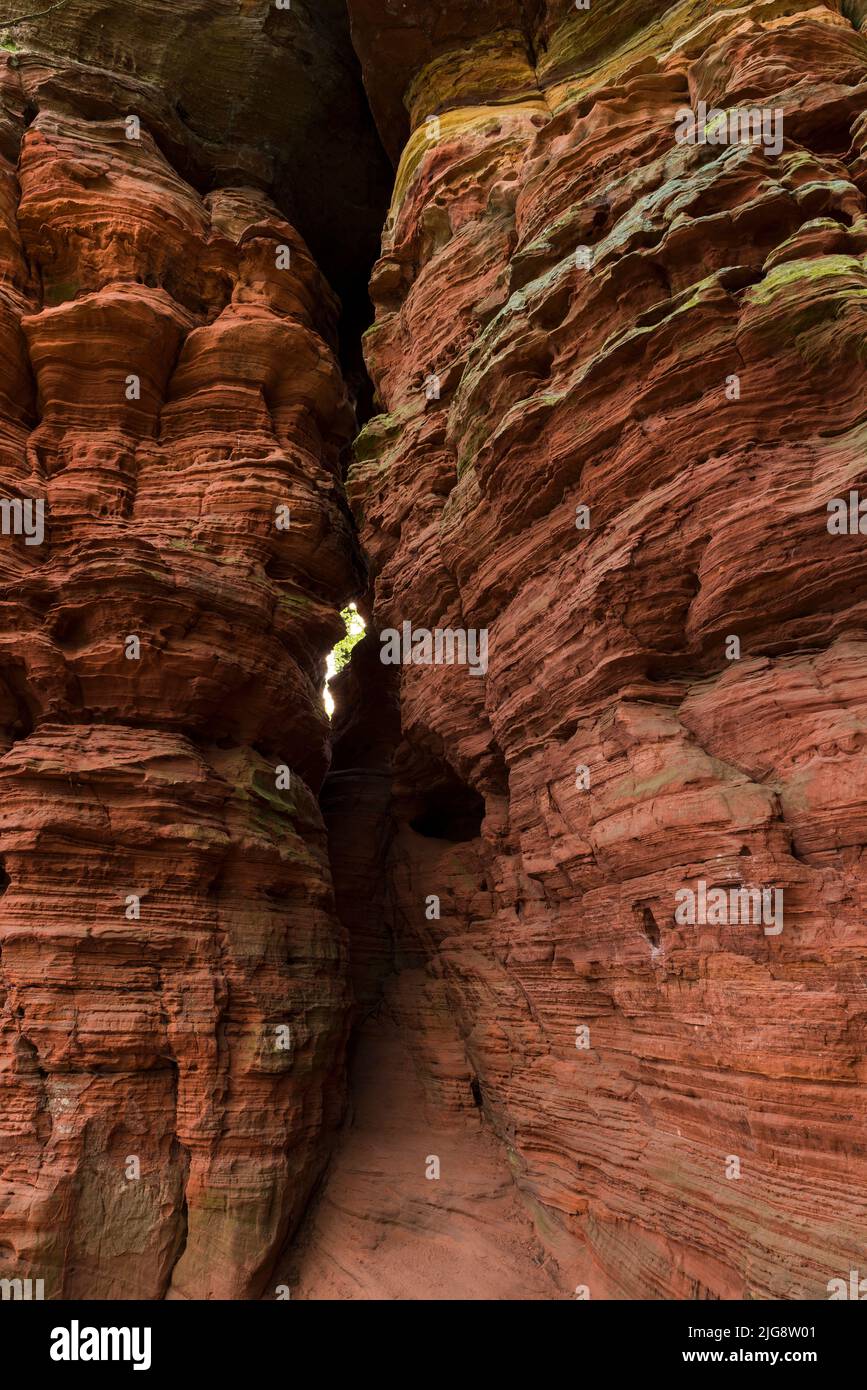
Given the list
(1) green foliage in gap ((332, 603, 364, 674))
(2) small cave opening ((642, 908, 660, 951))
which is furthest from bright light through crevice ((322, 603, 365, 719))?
(2) small cave opening ((642, 908, 660, 951))

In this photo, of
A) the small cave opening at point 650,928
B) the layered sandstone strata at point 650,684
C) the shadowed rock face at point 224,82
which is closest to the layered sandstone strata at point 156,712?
the shadowed rock face at point 224,82

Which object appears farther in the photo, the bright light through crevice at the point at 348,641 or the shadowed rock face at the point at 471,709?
the bright light through crevice at the point at 348,641

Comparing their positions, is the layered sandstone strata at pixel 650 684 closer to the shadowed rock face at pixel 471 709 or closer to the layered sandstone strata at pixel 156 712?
the shadowed rock face at pixel 471 709

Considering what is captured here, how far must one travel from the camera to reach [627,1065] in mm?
9047

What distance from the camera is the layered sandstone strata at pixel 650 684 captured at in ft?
22.4

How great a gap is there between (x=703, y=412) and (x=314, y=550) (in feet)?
28.3

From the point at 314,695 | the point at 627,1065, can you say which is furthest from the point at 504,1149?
the point at 314,695

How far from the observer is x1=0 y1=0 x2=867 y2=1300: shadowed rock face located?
7.46 metres

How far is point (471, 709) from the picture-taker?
13234 mm

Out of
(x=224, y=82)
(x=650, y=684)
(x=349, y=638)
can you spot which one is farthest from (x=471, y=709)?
(x=224, y=82)

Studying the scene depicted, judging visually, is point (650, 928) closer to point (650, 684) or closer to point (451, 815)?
point (650, 684)

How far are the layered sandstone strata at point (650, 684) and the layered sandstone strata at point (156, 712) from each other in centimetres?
209

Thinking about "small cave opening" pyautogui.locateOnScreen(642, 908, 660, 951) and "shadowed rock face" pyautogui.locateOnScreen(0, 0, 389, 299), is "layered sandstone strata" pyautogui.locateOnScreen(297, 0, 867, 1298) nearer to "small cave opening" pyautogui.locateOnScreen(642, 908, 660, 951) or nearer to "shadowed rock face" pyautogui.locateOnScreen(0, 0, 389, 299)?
"small cave opening" pyautogui.locateOnScreen(642, 908, 660, 951)

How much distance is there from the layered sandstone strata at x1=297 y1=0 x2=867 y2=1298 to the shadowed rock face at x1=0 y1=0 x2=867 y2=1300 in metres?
0.06
